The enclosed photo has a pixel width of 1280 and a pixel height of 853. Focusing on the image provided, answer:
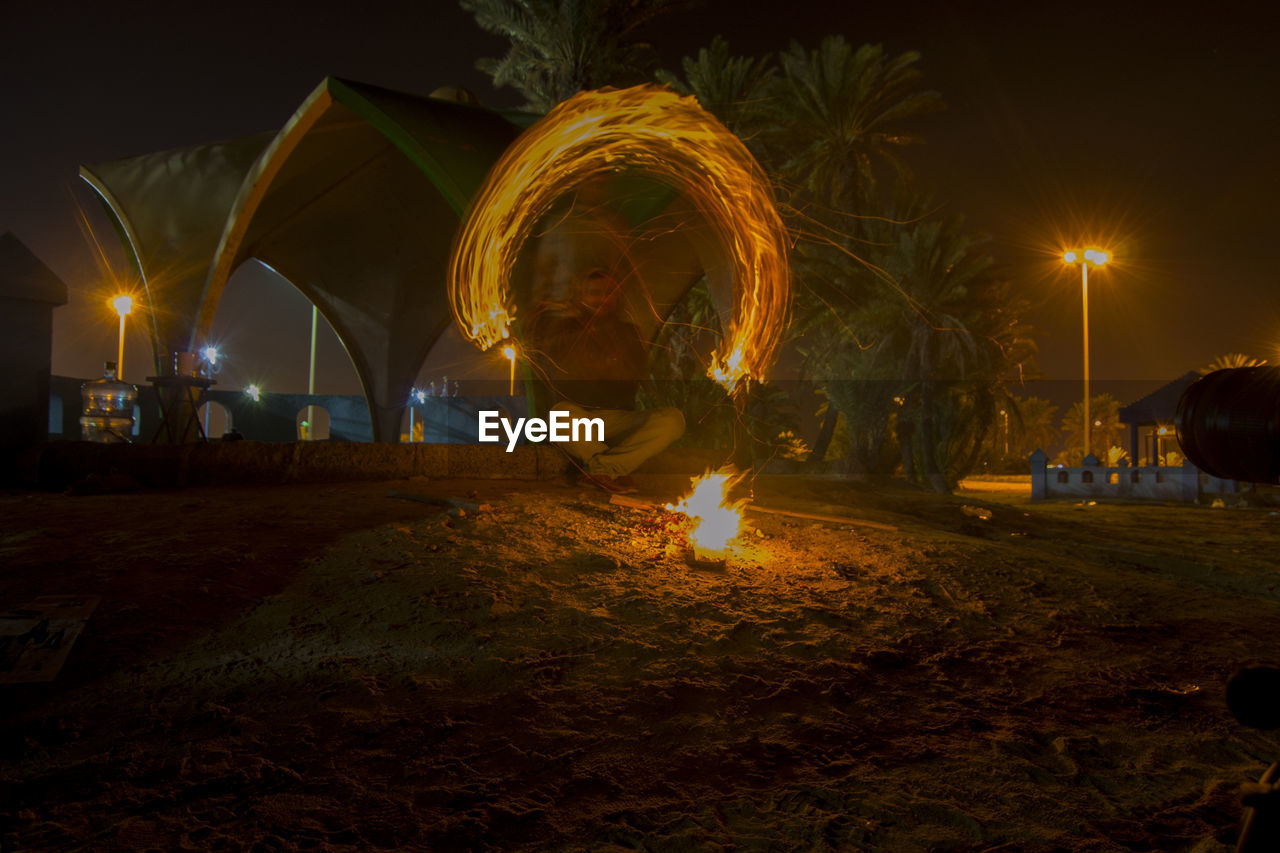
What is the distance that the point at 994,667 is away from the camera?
15.4ft

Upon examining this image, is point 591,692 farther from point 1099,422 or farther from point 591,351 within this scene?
point 1099,422

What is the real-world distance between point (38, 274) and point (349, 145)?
7541 millimetres

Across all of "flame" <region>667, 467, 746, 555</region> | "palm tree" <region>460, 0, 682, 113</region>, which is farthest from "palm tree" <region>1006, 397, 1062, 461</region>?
"flame" <region>667, 467, 746, 555</region>

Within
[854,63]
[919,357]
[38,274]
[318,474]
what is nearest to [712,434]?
[919,357]

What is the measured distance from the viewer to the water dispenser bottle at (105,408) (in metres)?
14.8

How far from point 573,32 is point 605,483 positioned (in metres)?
18.0

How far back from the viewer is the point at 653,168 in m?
11.6

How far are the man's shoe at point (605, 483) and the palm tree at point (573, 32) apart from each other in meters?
17.0

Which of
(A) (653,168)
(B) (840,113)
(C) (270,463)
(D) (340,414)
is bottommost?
(C) (270,463)

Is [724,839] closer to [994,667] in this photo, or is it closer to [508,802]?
[508,802]

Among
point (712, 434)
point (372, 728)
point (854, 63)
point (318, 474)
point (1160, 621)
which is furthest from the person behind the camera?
point (712, 434)

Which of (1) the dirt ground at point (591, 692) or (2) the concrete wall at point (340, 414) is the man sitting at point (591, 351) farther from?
(2) the concrete wall at point (340, 414)

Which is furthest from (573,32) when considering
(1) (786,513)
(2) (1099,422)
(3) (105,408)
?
(2) (1099,422)

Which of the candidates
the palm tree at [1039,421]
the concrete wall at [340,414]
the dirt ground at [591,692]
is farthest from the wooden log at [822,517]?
the palm tree at [1039,421]
